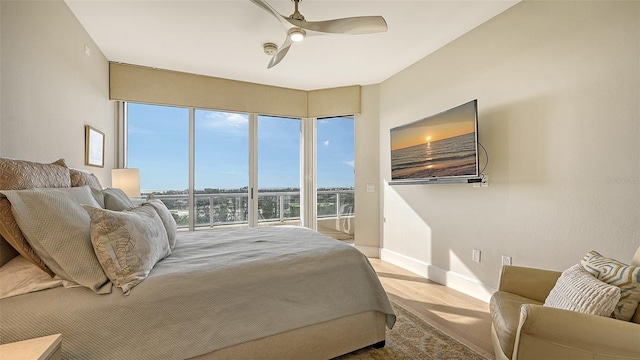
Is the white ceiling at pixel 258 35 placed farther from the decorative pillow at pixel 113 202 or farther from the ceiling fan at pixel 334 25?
the decorative pillow at pixel 113 202

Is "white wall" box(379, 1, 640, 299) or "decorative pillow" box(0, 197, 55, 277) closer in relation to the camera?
"decorative pillow" box(0, 197, 55, 277)

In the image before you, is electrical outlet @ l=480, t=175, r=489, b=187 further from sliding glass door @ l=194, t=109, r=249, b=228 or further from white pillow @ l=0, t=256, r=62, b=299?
sliding glass door @ l=194, t=109, r=249, b=228

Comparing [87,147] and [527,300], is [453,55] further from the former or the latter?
[87,147]

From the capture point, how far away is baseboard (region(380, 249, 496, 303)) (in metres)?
2.74

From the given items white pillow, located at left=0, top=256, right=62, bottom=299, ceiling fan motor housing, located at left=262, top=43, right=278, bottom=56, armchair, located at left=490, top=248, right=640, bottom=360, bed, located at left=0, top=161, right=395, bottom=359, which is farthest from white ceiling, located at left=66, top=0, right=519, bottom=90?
armchair, located at left=490, top=248, right=640, bottom=360

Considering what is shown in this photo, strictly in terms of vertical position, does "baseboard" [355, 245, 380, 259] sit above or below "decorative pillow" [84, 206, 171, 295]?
below

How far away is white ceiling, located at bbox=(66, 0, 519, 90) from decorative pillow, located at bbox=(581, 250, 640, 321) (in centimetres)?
223

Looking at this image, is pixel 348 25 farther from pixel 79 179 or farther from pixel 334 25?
pixel 79 179

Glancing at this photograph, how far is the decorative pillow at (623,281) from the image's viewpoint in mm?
1259

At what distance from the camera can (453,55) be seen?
3.06 m

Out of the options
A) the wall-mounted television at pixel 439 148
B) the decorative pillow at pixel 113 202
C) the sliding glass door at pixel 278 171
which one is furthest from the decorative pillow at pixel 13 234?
the sliding glass door at pixel 278 171

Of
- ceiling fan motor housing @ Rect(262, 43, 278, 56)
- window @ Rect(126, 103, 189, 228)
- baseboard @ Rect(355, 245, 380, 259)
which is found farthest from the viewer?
baseboard @ Rect(355, 245, 380, 259)

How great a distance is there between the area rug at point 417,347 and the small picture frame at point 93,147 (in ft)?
10.0

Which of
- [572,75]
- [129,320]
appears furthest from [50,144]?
[572,75]
